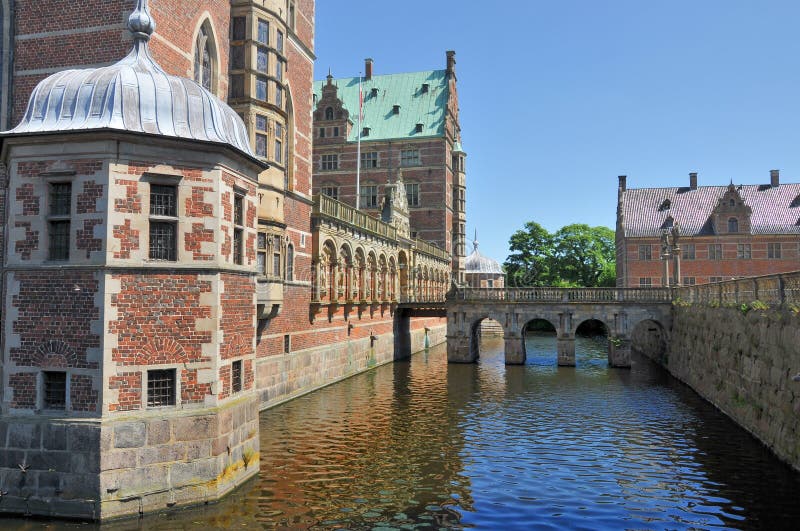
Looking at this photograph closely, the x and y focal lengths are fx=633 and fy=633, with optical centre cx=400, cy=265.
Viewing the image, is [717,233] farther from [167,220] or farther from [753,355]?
[167,220]

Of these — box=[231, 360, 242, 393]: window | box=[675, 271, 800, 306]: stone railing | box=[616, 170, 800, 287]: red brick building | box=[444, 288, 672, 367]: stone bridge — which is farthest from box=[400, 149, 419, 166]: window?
box=[231, 360, 242, 393]: window

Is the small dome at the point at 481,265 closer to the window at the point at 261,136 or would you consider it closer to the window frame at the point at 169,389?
the window at the point at 261,136

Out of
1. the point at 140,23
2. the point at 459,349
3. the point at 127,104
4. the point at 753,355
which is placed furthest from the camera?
the point at 459,349

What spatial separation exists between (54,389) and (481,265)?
72.9 m

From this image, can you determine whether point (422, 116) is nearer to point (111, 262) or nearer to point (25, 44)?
point (25, 44)

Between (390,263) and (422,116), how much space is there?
67.4 feet

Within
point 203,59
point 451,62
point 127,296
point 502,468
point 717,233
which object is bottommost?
point 502,468

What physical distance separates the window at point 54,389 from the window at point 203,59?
10.2 metres

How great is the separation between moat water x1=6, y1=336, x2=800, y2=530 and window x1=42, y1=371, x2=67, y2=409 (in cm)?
203

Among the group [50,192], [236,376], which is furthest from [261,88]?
[236,376]

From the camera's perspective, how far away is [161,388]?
12016 mm

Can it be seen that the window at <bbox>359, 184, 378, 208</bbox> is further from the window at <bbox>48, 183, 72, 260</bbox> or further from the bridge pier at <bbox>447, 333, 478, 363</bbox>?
the window at <bbox>48, 183, 72, 260</bbox>

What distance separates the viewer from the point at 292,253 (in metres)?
25.3

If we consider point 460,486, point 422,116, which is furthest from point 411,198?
point 460,486
